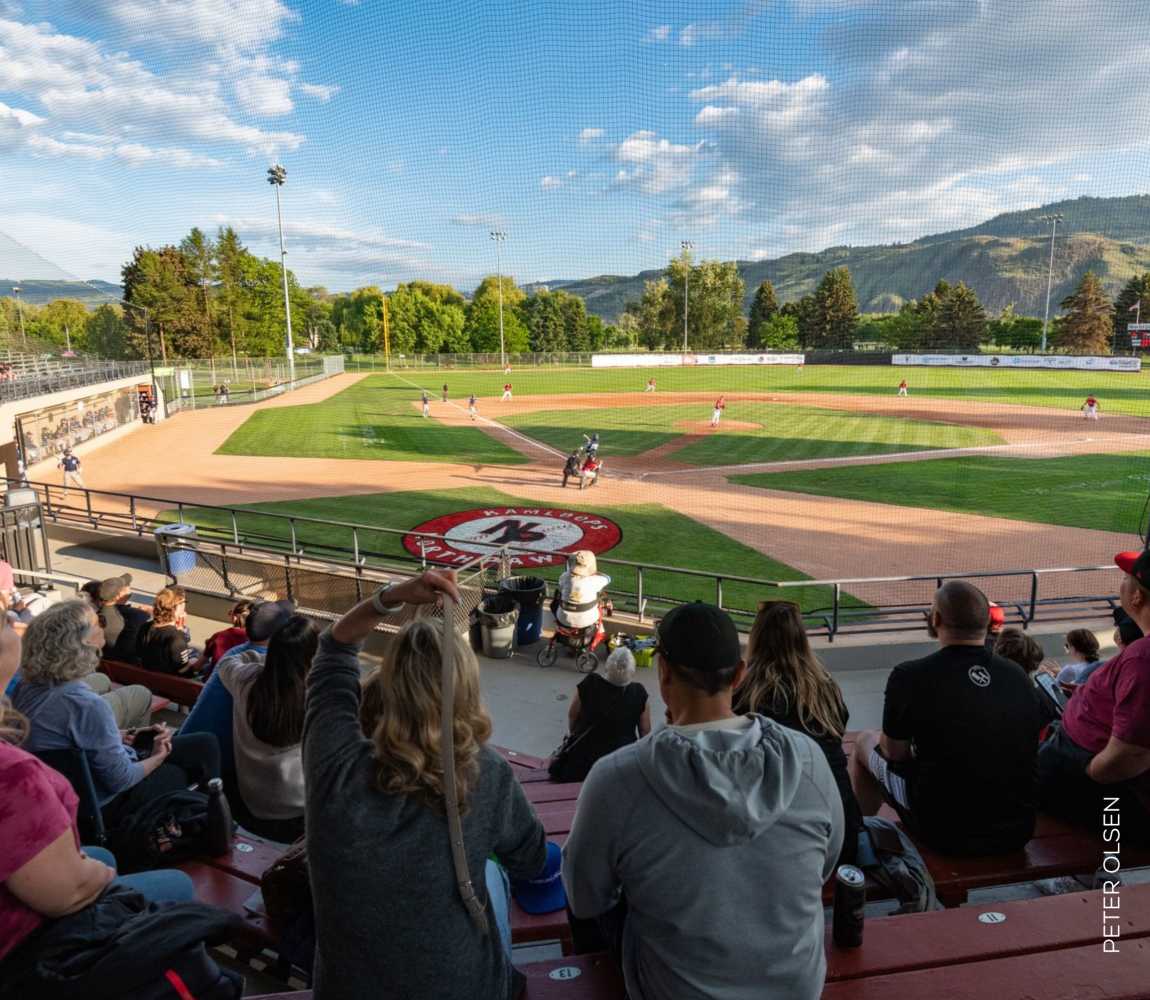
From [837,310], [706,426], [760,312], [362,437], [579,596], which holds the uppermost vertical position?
[760,312]

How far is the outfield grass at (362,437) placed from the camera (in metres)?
27.7

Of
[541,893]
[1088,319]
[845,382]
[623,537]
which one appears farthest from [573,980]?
[1088,319]

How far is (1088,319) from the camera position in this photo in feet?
173

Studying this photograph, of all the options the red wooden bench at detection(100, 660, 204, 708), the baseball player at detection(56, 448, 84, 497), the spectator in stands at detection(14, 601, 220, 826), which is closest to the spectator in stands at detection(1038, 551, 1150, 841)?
the spectator in stands at detection(14, 601, 220, 826)

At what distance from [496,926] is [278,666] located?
1.69 metres

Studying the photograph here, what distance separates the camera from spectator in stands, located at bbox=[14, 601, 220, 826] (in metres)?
3.30

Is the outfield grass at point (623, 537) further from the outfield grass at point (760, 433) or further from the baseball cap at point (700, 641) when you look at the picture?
the baseball cap at point (700, 641)

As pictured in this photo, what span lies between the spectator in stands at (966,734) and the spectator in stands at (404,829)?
6.26 ft

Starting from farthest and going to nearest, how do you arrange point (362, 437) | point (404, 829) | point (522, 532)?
point (362, 437)
point (522, 532)
point (404, 829)

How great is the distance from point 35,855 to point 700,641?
5.85 feet

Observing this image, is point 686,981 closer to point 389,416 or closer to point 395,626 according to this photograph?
point 395,626

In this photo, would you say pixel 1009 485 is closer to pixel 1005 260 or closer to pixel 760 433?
pixel 760 433

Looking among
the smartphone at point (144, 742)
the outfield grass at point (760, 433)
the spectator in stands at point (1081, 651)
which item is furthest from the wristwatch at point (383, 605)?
the outfield grass at point (760, 433)

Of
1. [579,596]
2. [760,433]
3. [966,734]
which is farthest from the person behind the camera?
[760,433]
